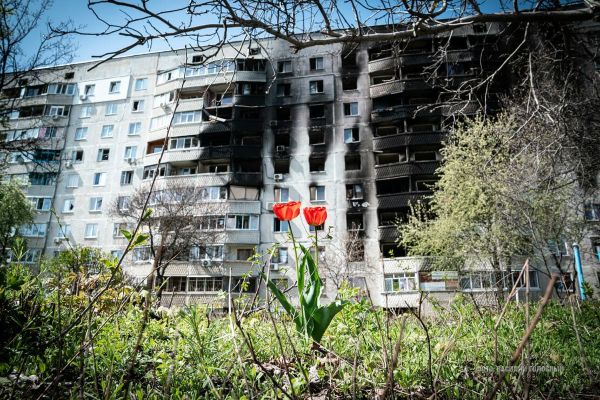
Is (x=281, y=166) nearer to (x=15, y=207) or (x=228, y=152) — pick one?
(x=228, y=152)

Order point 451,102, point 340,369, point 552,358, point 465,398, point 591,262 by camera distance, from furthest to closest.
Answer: point 591,262 → point 451,102 → point 552,358 → point 340,369 → point 465,398

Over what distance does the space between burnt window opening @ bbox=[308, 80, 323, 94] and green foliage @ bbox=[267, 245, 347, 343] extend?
1322 inches

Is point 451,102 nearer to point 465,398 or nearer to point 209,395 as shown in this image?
point 465,398

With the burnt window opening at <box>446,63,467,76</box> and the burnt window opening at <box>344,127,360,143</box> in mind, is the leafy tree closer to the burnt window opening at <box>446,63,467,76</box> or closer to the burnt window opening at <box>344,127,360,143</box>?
the burnt window opening at <box>344,127,360,143</box>

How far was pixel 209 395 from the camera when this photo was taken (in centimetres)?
162

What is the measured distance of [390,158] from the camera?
106ft

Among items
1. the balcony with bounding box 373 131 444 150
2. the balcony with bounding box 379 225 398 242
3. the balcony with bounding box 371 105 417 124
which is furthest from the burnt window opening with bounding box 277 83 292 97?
the balcony with bounding box 379 225 398 242

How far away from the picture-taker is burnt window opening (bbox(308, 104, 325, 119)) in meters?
34.2

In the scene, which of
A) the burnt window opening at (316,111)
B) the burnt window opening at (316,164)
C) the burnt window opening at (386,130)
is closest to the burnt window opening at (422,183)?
the burnt window opening at (386,130)

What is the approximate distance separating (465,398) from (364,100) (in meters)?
34.2

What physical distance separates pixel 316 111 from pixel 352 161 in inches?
257

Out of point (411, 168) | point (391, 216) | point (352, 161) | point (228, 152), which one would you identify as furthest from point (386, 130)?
point (228, 152)

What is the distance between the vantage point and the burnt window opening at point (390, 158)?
3127cm

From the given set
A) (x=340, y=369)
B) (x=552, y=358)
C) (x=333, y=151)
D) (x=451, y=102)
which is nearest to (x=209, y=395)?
(x=340, y=369)
